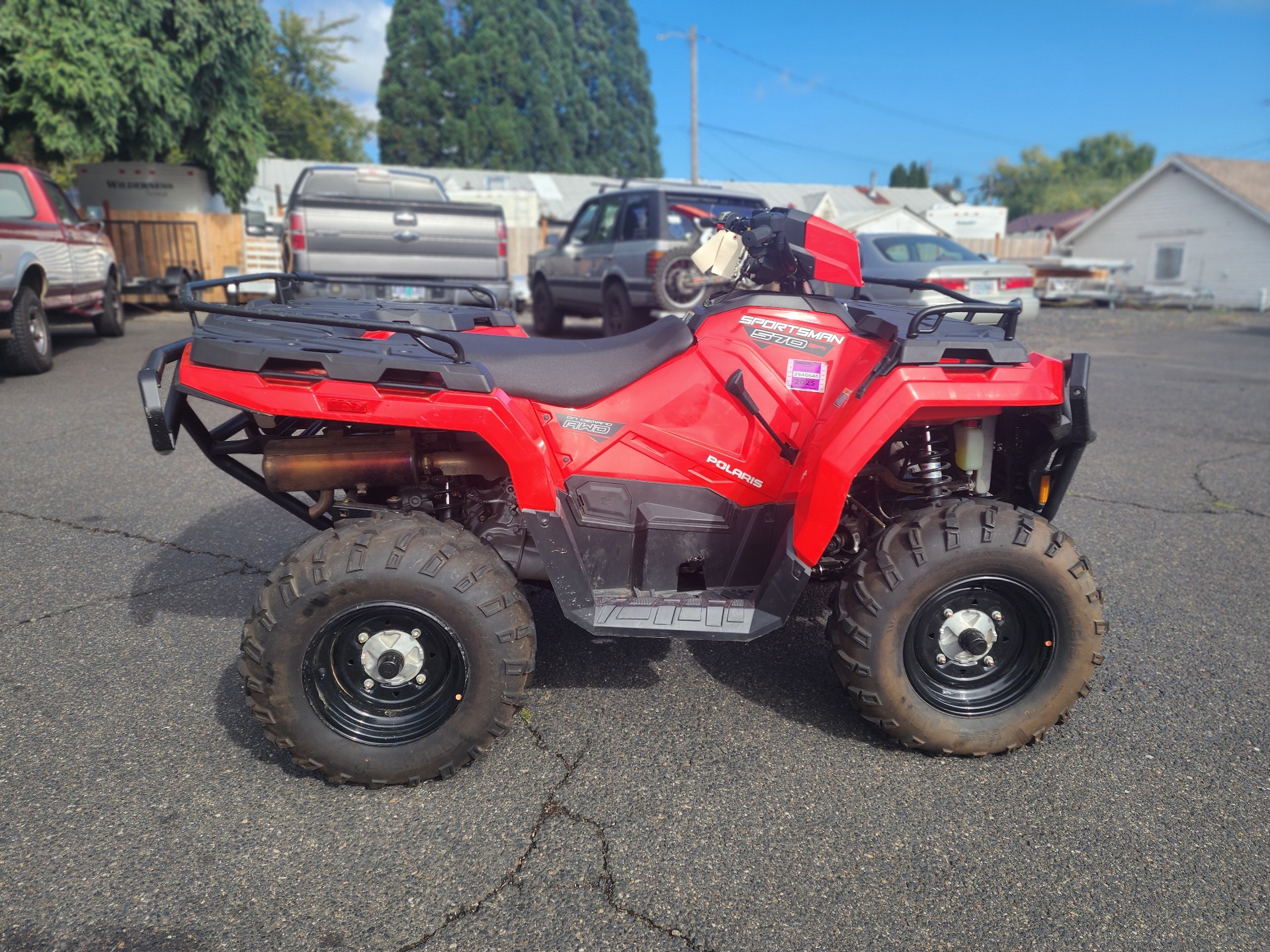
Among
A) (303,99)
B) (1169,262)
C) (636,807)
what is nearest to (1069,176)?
(1169,262)

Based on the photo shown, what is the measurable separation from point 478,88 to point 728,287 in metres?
57.1

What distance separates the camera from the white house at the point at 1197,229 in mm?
29109

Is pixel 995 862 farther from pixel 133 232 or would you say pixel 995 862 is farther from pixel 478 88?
pixel 478 88

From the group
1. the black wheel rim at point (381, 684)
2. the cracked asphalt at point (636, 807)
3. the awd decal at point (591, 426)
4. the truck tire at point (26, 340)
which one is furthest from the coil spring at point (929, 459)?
the truck tire at point (26, 340)

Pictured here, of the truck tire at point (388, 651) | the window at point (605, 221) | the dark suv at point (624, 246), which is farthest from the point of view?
the window at point (605, 221)

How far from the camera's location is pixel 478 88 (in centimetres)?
5406

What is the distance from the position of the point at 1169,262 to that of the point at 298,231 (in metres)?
34.3

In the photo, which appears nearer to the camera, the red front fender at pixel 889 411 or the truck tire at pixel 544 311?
the red front fender at pixel 889 411

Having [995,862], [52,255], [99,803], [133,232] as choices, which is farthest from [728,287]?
[133,232]

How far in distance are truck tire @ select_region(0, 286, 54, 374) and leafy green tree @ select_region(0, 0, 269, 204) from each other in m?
6.20

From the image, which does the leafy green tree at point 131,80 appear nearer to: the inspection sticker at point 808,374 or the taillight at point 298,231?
the taillight at point 298,231

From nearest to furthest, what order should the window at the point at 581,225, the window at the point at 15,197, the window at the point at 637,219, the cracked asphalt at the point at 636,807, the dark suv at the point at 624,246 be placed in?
1. the cracked asphalt at the point at 636,807
2. the window at the point at 15,197
3. the dark suv at the point at 624,246
4. the window at the point at 637,219
5. the window at the point at 581,225

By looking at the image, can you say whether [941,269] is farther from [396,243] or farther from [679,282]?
[396,243]

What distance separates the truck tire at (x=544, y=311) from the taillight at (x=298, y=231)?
4730 millimetres
